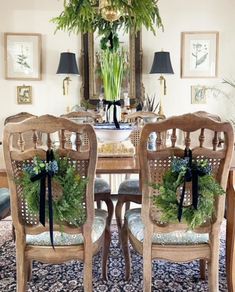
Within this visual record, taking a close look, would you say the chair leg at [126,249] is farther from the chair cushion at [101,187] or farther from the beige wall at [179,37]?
the beige wall at [179,37]

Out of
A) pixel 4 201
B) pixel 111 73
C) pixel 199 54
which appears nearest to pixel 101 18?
pixel 111 73

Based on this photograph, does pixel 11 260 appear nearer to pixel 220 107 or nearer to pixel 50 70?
pixel 50 70

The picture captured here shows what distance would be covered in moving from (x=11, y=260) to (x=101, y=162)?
1083 mm

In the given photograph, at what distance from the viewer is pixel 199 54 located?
4.69 metres

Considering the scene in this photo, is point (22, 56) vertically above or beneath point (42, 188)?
above

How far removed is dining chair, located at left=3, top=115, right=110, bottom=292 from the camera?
4.99 feet

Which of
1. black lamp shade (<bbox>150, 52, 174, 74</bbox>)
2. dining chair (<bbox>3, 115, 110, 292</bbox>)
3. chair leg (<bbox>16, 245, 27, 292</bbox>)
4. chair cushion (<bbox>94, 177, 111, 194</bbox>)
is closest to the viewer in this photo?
dining chair (<bbox>3, 115, 110, 292</bbox>)

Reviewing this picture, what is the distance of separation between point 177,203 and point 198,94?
3446 millimetres

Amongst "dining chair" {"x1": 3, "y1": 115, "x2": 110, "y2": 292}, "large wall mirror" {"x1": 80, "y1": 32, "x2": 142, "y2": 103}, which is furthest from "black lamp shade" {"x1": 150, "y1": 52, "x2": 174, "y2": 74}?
"dining chair" {"x1": 3, "y1": 115, "x2": 110, "y2": 292}

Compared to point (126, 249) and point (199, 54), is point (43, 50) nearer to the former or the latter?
point (199, 54)

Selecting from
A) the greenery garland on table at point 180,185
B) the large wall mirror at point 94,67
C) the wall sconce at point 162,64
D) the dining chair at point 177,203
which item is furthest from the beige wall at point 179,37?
the greenery garland on table at point 180,185

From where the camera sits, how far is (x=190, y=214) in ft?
5.29

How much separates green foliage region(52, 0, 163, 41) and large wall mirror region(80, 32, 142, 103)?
73.9 inches

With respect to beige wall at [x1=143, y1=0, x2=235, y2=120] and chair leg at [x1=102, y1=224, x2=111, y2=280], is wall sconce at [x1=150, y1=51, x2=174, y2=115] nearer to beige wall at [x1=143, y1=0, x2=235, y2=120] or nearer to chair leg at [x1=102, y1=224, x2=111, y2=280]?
beige wall at [x1=143, y1=0, x2=235, y2=120]
